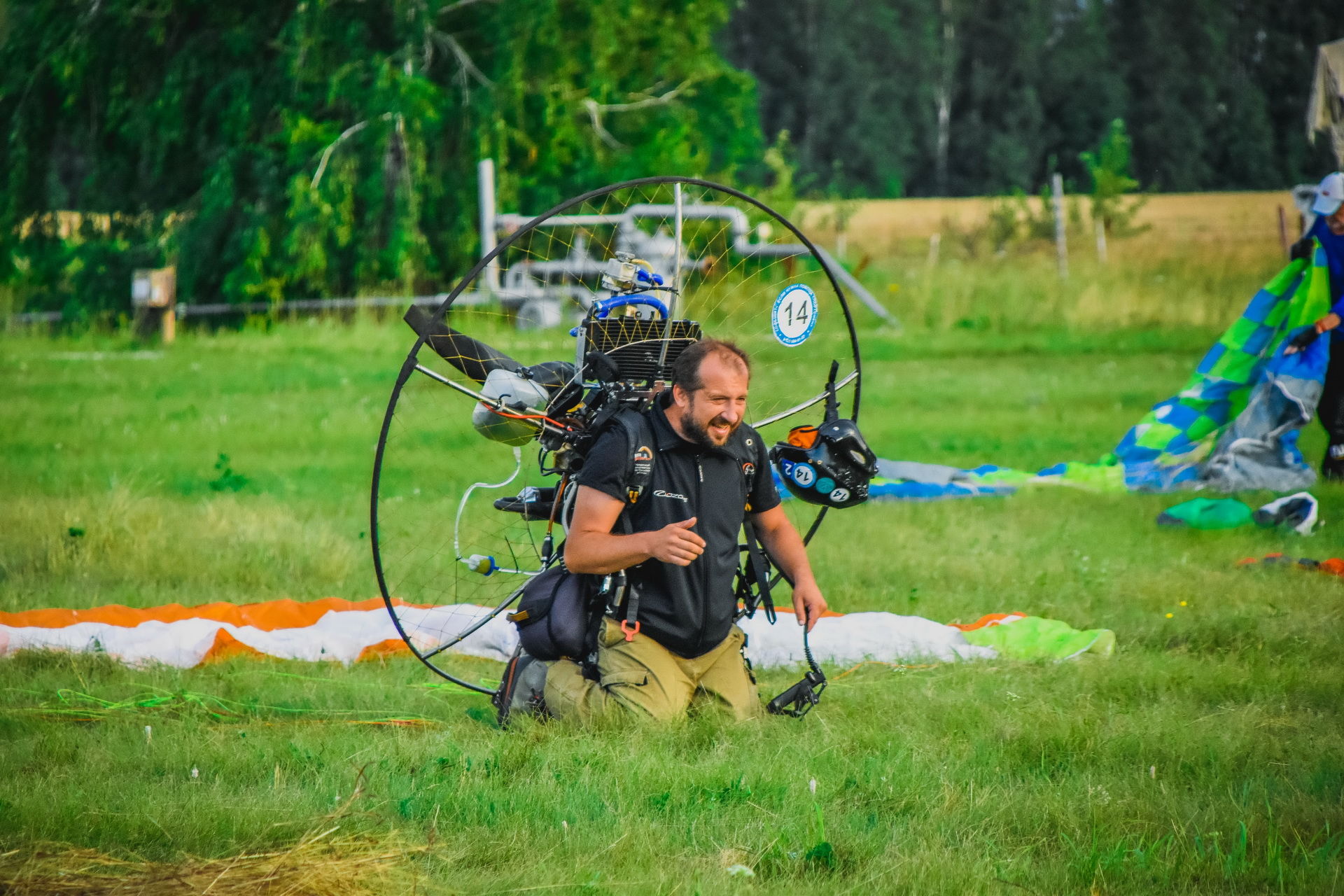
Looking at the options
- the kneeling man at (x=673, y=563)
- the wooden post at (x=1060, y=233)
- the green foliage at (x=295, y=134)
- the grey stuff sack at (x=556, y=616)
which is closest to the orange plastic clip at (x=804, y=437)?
the kneeling man at (x=673, y=563)

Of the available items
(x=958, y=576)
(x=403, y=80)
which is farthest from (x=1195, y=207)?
(x=958, y=576)

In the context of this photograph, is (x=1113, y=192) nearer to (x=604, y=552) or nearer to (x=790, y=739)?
(x=790, y=739)

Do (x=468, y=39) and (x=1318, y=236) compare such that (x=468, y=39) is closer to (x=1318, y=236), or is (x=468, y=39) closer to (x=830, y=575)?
(x=1318, y=236)

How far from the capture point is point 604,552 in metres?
4.27

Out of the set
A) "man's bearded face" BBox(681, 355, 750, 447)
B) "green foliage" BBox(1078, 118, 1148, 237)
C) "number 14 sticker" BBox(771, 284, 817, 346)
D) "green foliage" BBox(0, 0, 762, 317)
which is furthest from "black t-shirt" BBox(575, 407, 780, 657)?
"green foliage" BBox(1078, 118, 1148, 237)

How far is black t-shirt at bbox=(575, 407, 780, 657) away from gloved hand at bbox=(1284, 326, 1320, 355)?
5624mm

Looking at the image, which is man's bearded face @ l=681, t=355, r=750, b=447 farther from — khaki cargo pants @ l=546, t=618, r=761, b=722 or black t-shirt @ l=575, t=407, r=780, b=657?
khaki cargo pants @ l=546, t=618, r=761, b=722

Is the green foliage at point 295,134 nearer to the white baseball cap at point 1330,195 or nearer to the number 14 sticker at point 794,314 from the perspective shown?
the white baseball cap at point 1330,195

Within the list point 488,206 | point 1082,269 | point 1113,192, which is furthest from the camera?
point 1113,192

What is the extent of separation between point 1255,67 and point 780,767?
152ft

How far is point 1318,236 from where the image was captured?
29.7 feet

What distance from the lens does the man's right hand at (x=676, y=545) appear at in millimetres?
4125

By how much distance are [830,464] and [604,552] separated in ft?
2.70

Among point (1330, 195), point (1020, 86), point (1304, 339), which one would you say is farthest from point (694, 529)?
point (1020, 86)
